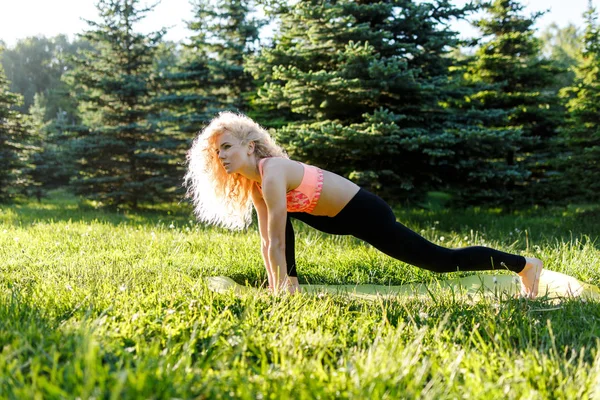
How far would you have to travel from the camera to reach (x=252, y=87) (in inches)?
489

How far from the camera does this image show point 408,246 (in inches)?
140

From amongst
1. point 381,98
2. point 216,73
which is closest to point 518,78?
point 381,98

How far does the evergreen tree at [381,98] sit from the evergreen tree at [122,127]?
413 cm

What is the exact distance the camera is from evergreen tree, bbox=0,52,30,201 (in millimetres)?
13594

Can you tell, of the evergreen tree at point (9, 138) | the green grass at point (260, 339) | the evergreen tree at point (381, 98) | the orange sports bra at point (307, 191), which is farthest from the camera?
the evergreen tree at point (9, 138)

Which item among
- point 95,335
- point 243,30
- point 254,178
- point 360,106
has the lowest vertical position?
point 95,335

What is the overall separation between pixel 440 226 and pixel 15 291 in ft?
20.0

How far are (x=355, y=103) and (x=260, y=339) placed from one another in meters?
6.59

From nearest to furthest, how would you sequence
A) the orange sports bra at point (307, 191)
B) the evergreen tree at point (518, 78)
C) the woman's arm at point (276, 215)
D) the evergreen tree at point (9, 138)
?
1. the woman's arm at point (276, 215)
2. the orange sports bra at point (307, 191)
3. the evergreen tree at point (518, 78)
4. the evergreen tree at point (9, 138)

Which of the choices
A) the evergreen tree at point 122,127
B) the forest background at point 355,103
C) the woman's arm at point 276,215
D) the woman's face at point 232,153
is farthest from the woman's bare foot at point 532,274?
the evergreen tree at point 122,127

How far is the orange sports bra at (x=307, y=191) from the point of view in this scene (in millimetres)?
3514

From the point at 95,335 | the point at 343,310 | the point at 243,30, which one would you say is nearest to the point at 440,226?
the point at 343,310

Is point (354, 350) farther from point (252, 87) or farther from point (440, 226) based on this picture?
point (252, 87)

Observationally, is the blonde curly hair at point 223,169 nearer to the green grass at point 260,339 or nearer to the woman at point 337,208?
the woman at point 337,208
